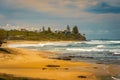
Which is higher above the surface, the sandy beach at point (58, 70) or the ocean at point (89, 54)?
the sandy beach at point (58, 70)

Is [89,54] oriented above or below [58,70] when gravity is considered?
below

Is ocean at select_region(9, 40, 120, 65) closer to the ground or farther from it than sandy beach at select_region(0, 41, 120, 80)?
closer to the ground

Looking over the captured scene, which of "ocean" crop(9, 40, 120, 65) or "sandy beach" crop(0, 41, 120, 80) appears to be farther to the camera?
"ocean" crop(9, 40, 120, 65)

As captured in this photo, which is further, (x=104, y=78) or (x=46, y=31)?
(x=46, y=31)

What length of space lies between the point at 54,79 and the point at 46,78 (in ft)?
1.55

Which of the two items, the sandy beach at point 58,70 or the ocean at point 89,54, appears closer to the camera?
the sandy beach at point 58,70

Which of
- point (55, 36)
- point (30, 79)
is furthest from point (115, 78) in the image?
point (55, 36)

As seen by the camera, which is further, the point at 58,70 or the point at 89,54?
the point at 89,54

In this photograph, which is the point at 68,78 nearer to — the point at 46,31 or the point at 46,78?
the point at 46,78

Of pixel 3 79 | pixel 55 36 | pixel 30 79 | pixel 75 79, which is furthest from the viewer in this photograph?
pixel 55 36

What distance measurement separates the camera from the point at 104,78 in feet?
64.8

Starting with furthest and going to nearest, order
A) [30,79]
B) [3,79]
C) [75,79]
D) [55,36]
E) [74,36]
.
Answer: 1. [74,36]
2. [55,36]
3. [75,79]
4. [30,79]
5. [3,79]

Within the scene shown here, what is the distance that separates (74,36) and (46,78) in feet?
576

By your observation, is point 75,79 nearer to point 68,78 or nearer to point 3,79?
point 68,78
